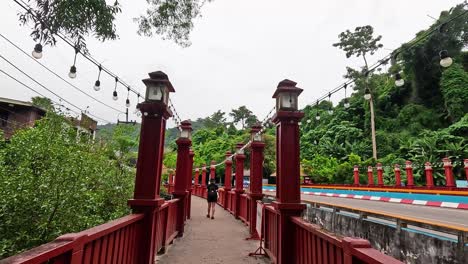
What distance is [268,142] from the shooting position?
37188 millimetres

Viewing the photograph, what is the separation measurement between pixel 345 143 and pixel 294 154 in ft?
113

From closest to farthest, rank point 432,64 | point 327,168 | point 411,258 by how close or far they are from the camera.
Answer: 1. point 411,258
2. point 327,168
3. point 432,64

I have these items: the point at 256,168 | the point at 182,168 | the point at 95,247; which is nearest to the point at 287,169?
the point at 95,247

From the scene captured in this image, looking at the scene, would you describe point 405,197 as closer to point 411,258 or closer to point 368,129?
point 411,258

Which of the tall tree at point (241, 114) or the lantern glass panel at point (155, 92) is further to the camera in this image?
the tall tree at point (241, 114)

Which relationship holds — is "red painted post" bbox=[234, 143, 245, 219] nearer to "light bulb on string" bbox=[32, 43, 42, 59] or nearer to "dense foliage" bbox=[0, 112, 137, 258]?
"dense foliage" bbox=[0, 112, 137, 258]

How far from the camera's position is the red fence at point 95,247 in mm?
1519

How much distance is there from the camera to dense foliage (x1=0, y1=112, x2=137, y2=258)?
413 cm

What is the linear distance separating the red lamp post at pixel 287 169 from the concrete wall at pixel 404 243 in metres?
2.11

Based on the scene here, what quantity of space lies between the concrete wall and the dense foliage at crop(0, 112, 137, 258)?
5.46 metres

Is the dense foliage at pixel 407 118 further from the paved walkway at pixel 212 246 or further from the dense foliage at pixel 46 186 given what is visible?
the dense foliage at pixel 46 186

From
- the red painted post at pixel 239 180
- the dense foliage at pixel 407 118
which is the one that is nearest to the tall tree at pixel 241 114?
the dense foliage at pixel 407 118

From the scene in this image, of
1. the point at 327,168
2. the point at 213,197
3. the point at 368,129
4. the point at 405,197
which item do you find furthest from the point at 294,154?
the point at 368,129

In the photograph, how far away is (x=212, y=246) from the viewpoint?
20.7 feet
